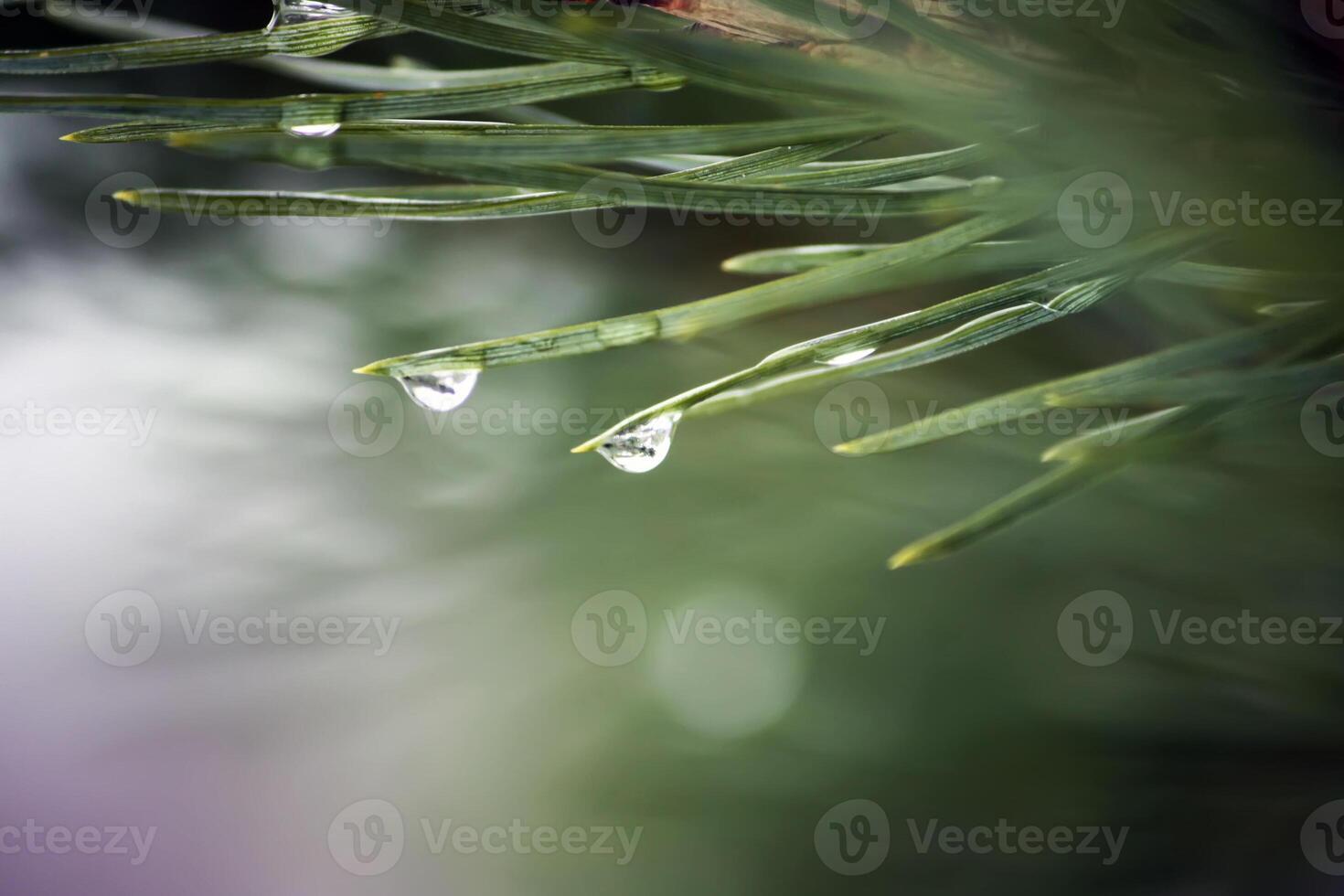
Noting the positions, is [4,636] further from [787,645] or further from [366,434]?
[787,645]

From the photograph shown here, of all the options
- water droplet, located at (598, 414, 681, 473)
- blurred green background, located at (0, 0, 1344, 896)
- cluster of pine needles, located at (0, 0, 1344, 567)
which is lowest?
blurred green background, located at (0, 0, 1344, 896)

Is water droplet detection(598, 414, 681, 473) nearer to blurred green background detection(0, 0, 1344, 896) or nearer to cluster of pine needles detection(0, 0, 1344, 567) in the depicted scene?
cluster of pine needles detection(0, 0, 1344, 567)

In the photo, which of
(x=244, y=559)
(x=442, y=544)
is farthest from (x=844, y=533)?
(x=244, y=559)

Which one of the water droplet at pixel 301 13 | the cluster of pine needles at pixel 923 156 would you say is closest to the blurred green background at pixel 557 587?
the cluster of pine needles at pixel 923 156

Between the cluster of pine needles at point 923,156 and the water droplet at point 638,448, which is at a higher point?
the cluster of pine needles at point 923,156

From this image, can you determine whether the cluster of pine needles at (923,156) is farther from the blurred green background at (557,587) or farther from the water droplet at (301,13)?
the blurred green background at (557,587)

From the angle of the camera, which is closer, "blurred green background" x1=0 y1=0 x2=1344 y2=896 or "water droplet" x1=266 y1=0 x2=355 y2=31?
"water droplet" x1=266 y1=0 x2=355 y2=31

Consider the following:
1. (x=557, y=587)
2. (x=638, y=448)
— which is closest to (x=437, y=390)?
(x=638, y=448)

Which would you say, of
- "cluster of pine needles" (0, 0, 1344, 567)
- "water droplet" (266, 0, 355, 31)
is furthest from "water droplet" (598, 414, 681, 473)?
"water droplet" (266, 0, 355, 31)
